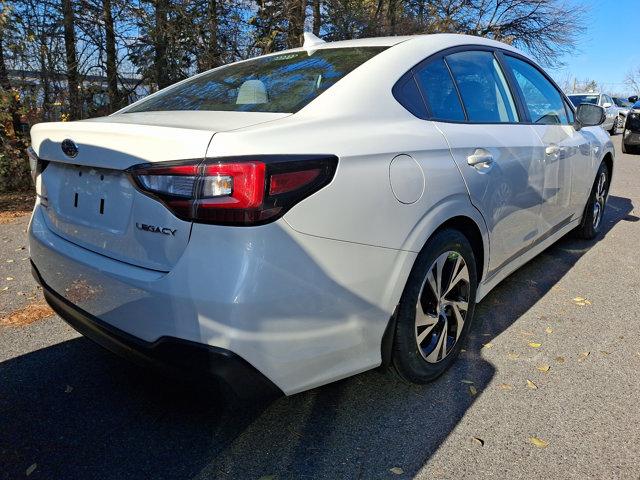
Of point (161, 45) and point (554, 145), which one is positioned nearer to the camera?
point (554, 145)

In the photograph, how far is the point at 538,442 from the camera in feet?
6.95

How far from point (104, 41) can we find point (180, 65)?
1623mm

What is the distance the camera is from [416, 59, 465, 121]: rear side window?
2.44m

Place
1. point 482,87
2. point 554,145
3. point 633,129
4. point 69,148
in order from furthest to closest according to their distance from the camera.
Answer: point 633,129 < point 554,145 < point 482,87 < point 69,148

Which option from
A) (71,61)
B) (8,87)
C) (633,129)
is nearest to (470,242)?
(8,87)

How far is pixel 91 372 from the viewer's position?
264 cm

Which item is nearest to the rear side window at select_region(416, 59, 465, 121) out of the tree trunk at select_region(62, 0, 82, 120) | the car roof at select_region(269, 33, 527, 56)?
the car roof at select_region(269, 33, 527, 56)

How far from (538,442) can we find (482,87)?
6.27 ft

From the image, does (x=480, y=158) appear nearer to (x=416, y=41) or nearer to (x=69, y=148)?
(x=416, y=41)

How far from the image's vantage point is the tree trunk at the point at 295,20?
1217cm

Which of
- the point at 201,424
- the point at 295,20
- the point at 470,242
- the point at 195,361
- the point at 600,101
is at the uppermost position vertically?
the point at 295,20

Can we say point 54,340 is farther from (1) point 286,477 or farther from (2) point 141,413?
(1) point 286,477

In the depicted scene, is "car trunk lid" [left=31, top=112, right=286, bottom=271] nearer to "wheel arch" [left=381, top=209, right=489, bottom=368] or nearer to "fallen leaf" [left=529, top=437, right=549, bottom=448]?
"wheel arch" [left=381, top=209, right=489, bottom=368]

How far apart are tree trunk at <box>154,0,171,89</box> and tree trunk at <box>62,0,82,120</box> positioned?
1.52 metres
